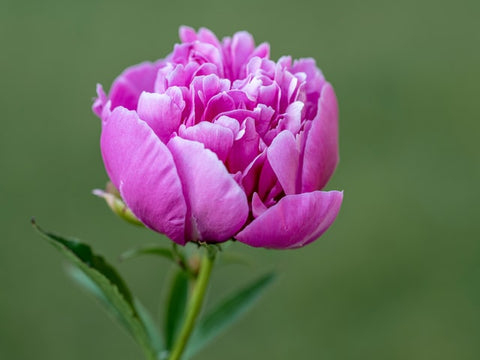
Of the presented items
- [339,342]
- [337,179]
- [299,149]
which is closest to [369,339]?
[339,342]

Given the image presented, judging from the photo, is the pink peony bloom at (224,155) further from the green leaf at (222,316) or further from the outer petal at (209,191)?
the green leaf at (222,316)

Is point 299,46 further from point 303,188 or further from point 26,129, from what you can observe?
point 303,188

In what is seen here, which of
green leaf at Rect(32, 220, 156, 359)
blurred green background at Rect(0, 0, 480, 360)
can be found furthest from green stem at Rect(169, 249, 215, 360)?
blurred green background at Rect(0, 0, 480, 360)

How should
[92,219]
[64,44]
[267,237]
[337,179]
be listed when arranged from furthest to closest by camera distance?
Result: 1. [64,44]
2. [337,179]
3. [92,219]
4. [267,237]

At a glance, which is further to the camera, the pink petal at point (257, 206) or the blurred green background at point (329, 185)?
the blurred green background at point (329, 185)

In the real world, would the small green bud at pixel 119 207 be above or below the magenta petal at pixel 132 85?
below

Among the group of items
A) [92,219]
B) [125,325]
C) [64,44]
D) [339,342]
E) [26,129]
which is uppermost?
[125,325]

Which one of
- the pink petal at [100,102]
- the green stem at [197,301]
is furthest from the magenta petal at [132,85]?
the green stem at [197,301]

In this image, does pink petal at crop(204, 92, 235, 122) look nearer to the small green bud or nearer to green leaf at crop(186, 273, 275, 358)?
the small green bud

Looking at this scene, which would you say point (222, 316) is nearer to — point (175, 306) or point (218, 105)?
point (175, 306)
